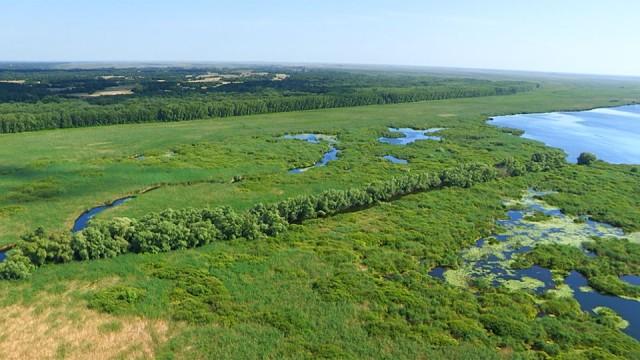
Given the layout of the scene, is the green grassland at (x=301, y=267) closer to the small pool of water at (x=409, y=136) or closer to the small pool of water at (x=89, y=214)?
the small pool of water at (x=89, y=214)

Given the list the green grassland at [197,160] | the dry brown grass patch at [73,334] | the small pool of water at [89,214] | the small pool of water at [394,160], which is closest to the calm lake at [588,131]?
the green grassland at [197,160]

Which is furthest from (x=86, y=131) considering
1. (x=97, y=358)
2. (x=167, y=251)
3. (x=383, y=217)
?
(x=97, y=358)

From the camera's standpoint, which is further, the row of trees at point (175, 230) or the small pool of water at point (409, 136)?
the small pool of water at point (409, 136)

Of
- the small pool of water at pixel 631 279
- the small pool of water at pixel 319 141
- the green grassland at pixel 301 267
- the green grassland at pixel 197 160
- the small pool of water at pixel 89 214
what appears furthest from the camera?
Result: the small pool of water at pixel 319 141

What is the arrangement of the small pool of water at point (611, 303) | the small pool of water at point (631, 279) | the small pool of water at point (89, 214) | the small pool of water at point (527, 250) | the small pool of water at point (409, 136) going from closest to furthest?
the small pool of water at point (611, 303)
the small pool of water at point (527, 250)
the small pool of water at point (631, 279)
the small pool of water at point (89, 214)
the small pool of water at point (409, 136)

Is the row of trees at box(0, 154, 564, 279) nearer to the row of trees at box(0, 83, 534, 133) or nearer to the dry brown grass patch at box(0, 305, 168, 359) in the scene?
the dry brown grass patch at box(0, 305, 168, 359)

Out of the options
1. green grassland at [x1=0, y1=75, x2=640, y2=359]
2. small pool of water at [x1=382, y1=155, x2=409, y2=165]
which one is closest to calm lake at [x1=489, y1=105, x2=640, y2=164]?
green grassland at [x1=0, y1=75, x2=640, y2=359]
